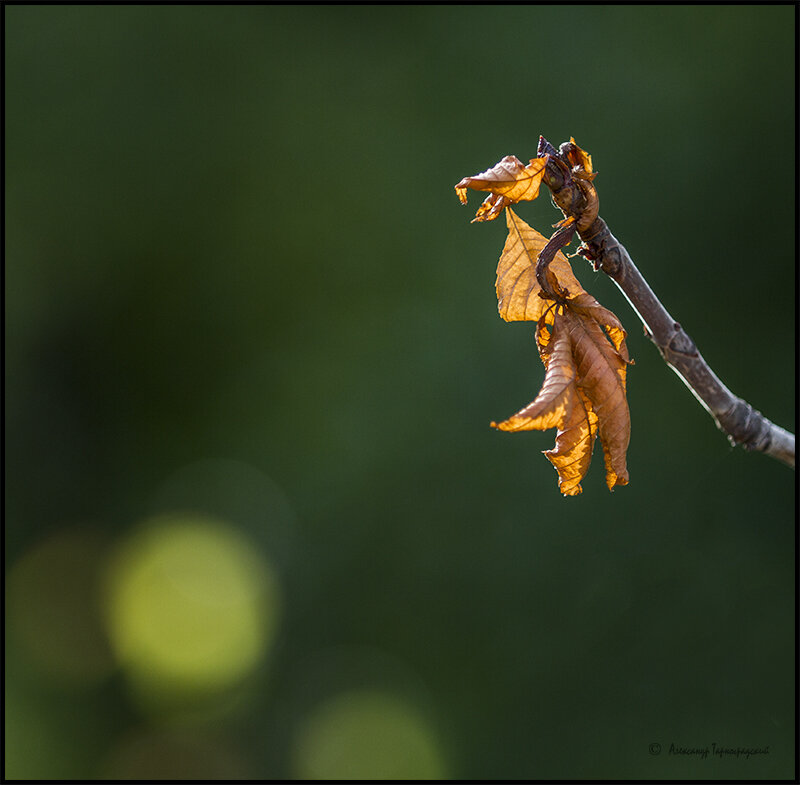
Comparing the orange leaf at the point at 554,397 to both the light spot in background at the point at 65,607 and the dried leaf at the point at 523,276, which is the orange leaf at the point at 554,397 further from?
the light spot in background at the point at 65,607

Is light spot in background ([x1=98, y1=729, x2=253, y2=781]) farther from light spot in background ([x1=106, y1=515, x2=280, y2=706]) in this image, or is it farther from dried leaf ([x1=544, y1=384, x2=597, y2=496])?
dried leaf ([x1=544, y1=384, x2=597, y2=496])

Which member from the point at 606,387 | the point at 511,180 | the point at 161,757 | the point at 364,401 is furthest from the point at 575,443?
the point at 161,757

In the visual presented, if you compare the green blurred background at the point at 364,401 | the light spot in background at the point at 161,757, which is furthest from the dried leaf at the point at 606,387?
the light spot in background at the point at 161,757

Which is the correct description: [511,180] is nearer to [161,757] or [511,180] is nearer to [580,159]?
[580,159]

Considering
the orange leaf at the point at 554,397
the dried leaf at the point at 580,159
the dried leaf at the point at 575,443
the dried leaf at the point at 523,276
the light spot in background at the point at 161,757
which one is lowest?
the light spot in background at the point at 161,757

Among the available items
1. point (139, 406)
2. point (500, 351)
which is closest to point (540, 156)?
point (500, 351)

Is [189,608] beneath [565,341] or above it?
beneath

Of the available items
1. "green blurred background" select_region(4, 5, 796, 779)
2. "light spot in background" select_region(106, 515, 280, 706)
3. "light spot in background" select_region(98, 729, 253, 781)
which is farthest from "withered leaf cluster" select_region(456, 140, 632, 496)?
"light spot in background" select_region(98, 729, 253, 781)

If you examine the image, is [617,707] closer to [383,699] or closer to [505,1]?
[383,699]
